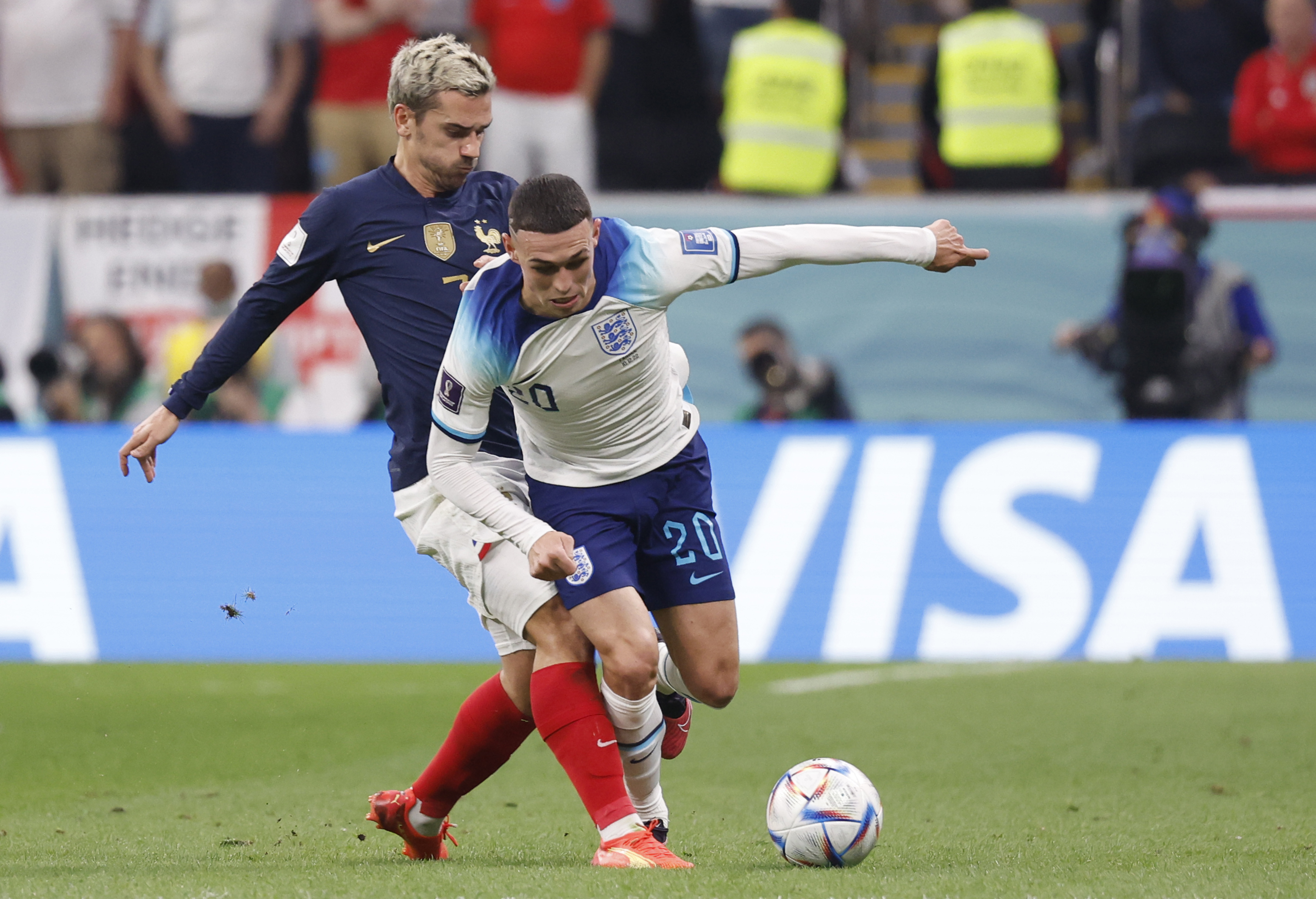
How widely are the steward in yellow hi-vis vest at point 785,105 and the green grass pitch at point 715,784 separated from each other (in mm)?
3849

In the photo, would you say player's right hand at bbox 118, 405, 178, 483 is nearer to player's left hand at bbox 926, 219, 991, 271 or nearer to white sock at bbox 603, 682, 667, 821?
white sock at bbox 603, 682, 667, 821

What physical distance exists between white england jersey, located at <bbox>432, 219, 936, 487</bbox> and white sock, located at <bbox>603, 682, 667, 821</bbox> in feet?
2.12

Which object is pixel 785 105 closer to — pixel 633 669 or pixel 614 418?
pixel 614 418

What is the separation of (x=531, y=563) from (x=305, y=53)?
971cm

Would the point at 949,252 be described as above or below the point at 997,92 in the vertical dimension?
above

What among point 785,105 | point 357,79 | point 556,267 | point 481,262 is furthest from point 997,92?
point 556,267

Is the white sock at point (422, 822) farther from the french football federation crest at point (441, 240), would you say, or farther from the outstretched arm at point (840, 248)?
the outstretched arm at point (840, 248)

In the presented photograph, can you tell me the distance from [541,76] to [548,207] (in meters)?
8.58

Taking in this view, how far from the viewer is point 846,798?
489cm

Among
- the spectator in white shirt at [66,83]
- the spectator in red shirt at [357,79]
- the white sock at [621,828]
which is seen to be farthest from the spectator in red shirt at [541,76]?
the white sock at [621,828]

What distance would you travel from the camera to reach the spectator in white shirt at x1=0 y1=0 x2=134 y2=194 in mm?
13328

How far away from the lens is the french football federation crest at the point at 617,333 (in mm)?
4941

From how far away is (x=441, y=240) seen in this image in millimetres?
5371

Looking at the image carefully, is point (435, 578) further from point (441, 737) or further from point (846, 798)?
point (846, 798)
